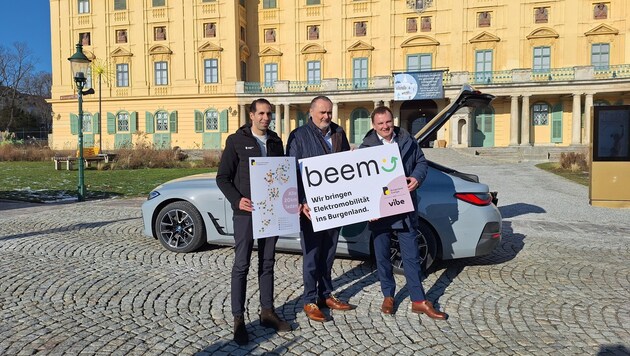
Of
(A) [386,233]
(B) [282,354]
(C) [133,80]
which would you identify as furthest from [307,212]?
(C) [133,80]

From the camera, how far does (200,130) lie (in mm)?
42562

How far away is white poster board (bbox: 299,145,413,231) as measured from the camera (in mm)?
4012

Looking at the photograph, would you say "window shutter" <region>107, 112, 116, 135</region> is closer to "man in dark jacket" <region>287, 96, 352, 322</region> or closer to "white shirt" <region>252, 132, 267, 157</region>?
"man in dark jacket" <region>287, 96, 352, 322</region>

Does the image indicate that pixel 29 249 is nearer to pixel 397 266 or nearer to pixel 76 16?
pixel 397 266

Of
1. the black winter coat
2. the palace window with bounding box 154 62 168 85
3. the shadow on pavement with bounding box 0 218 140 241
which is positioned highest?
the palace window with bounding box 154 62 168 85

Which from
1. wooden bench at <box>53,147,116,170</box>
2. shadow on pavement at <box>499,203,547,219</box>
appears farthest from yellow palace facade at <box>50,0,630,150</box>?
shadow on pavement at <box>499,203,547,219</box>

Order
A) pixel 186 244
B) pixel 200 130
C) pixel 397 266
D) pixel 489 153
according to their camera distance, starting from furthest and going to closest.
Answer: pixel 200 130, pixel 489 153, pixel 186 244, pixel 397 266

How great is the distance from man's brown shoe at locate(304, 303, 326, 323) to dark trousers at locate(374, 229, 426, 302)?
66 cm

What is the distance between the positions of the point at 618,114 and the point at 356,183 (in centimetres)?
1000

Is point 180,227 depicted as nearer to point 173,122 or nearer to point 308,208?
point 308,208

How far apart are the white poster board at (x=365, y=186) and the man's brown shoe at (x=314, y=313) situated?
29.4 inches

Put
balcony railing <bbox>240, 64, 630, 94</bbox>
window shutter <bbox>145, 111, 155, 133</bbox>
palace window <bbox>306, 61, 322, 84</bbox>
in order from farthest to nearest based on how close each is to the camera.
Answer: window shutter <bbox>145, 111, 155, 133</bbox>, palace window <bbox>306, 61, 322, 84</bbox>, balcony railing <bbox>240, 64, 630, 94</bbox>

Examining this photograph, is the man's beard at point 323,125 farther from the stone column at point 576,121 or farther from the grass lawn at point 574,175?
the stone column at point 576,121

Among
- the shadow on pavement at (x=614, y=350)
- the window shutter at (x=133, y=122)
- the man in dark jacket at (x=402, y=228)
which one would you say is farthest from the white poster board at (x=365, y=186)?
the window shutter at (x=133, y=122)
